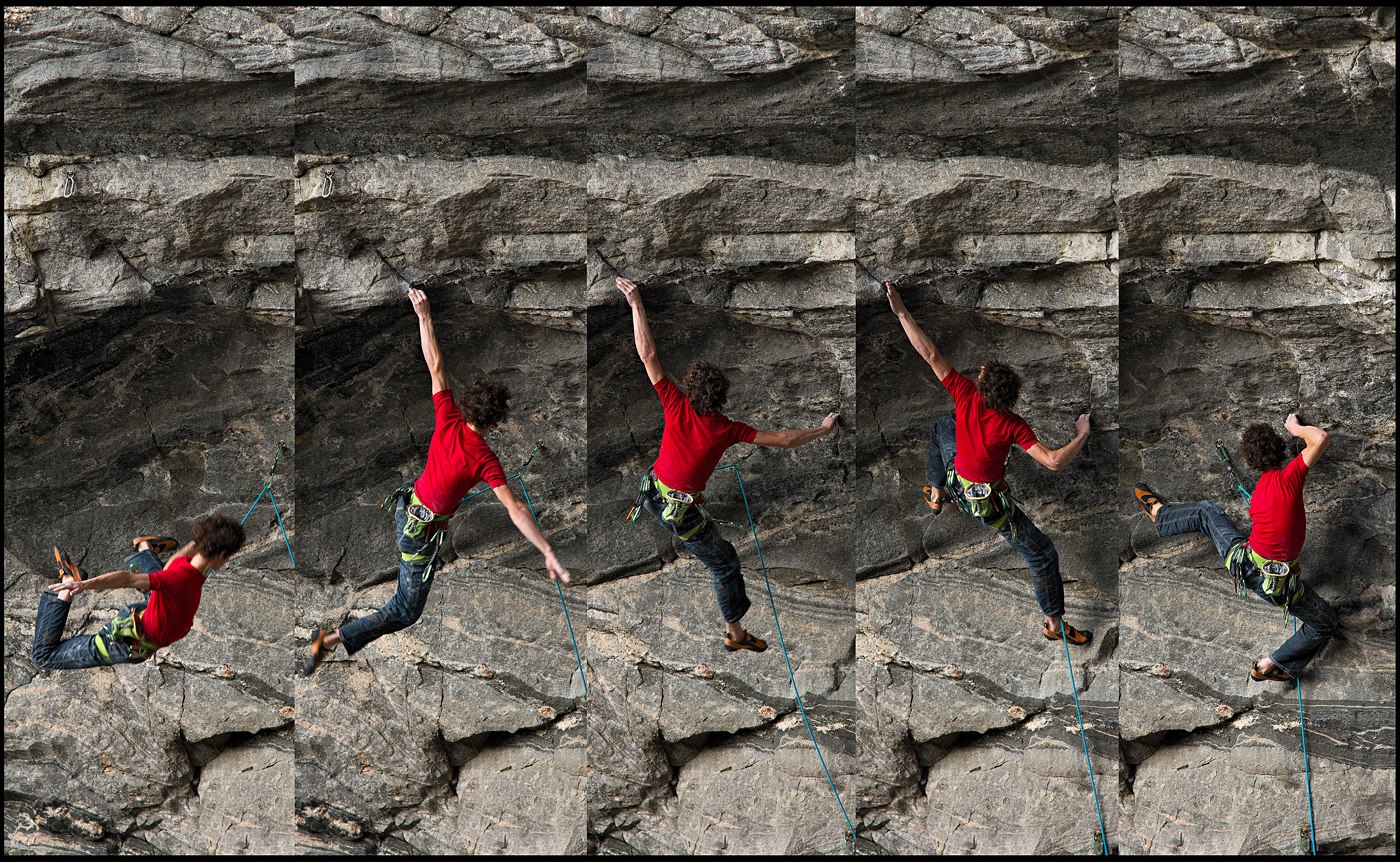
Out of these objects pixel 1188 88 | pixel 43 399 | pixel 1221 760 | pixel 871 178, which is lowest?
pixel 1221 760

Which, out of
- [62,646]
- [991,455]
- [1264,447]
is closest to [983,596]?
[991,455]

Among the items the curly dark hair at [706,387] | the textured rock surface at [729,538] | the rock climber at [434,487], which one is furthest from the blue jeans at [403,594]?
the curly dark hair at [706,387]

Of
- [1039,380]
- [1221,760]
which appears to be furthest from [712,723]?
[1221,760]

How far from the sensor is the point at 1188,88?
3.77m

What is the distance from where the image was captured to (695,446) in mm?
3873

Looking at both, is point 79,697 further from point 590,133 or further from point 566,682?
point 590,133

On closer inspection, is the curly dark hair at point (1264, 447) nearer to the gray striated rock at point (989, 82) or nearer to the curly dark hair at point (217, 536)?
the gray striated rock at point (989, 82)

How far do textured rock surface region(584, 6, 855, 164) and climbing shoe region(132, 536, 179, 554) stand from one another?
2728 mm

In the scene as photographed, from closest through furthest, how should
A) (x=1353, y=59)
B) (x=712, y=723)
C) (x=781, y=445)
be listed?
(x=1353, y=59)
(x=781, y=445)
(x=712, y=723)

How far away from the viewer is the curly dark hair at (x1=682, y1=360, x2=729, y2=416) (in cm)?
384

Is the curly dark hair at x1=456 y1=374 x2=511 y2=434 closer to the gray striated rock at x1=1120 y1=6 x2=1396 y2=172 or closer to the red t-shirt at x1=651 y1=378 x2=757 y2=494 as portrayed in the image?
the red t-shirt at x1=651 y1=378 x2=757 y2=494

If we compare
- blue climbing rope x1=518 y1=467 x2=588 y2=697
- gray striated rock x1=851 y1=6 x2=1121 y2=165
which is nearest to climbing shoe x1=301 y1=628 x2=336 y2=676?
blue climbing rope x1=518 y1=467 x2=588 y2=697

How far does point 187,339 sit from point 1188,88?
455 cm

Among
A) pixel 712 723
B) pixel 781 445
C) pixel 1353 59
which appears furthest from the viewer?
pixel 712 723
